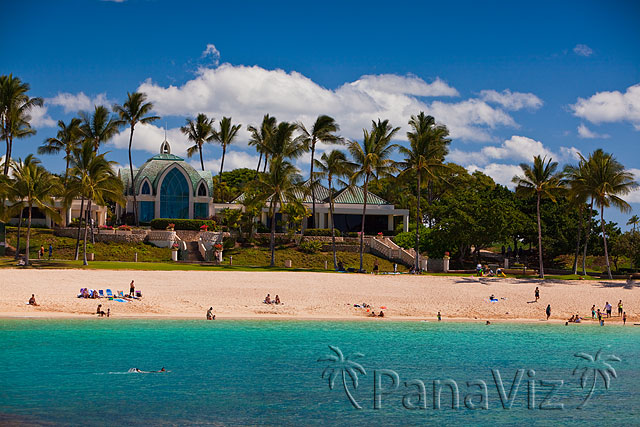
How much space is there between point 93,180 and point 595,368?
3777 cm

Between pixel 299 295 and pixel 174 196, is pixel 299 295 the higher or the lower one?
the lower one

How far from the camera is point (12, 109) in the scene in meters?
59.2

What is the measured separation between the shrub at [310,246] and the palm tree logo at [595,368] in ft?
111

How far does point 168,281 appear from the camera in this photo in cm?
4081

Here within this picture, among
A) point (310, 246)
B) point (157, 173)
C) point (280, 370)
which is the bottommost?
point (280, 370)

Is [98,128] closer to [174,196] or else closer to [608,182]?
[174,196]

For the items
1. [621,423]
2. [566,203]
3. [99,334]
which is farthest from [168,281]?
[566,203]

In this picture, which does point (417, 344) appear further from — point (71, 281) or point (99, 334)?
point (71, 281)

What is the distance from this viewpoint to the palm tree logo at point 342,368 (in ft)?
75.9

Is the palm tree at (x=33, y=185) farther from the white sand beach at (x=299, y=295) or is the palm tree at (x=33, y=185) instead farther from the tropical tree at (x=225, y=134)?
the tropical tree at (x=225, y=134)

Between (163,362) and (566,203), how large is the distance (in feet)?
164

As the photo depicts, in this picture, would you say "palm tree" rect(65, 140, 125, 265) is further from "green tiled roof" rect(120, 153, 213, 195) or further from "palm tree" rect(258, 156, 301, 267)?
"green tiled roof" rect(120, 153, 213, 195)

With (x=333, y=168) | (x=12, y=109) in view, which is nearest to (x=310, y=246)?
(x=333, y=168)

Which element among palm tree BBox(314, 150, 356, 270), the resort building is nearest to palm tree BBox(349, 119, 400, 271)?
palm tree BBox(314, 150, 356, 270)
